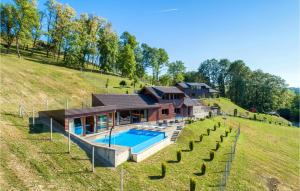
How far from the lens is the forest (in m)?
54.7

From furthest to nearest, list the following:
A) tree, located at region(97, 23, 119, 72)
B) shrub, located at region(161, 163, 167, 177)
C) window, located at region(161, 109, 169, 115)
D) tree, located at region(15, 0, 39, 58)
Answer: tree, located at region(97, 23, 119, 72) < tree, located at region(15, 0, 39, 58) < window, located at region(161, 109, 169, 115) < shrub, located at region(161, 163, 167, 177)

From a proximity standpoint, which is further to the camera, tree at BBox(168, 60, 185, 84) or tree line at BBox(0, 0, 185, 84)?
tree at BBox(168, 60, 185, 84)

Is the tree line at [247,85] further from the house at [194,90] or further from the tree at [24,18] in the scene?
the tree at [24,18]

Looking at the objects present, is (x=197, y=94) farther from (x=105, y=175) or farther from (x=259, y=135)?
(x=105, y=175)

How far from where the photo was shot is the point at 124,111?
107 ft

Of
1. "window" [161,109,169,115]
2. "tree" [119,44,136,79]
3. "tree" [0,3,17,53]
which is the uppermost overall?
"tree" [0,3,17,53]

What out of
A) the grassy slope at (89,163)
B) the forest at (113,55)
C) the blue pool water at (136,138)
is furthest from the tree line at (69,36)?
the blue pool water at (136,138)

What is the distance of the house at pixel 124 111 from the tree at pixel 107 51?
3289 cm

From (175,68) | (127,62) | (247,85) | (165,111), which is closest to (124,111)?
(165,111)

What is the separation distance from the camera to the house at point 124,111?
23189 millimetres

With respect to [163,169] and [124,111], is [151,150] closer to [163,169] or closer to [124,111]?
[163,169]

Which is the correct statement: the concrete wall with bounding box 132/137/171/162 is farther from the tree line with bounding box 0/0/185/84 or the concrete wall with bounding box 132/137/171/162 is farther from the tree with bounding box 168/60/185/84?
the tree with bounding box 168/60/185/84

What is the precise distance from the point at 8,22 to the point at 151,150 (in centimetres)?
5087

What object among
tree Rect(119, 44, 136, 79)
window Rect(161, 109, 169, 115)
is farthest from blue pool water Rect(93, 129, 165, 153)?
tree Rect(119, 44, 136, 79)
